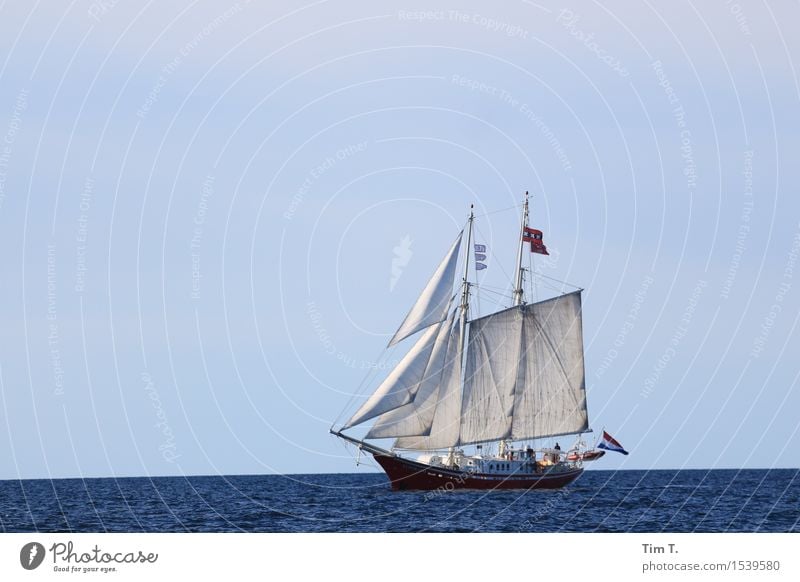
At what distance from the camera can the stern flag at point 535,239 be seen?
12244 cm

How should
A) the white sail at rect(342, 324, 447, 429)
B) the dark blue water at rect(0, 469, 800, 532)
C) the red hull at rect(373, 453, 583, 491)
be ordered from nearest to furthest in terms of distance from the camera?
1. the dark blue water at rect(0, 469, 800, 532)
2. the white sail at rect(342, 324, 447, 429)
3. the red hull at rect(373, 453, 583, 491)

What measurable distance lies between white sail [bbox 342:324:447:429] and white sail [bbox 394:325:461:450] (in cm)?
427

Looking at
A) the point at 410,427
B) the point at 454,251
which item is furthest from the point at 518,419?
the point at 454,251

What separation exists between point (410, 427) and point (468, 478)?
9196mm

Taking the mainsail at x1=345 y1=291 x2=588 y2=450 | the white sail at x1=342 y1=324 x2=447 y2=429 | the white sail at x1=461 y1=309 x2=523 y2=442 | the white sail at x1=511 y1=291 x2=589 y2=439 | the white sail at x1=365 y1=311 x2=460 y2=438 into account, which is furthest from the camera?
the white sail at x1=511 y1=291 x2=589 y2=439

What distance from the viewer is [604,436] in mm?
124438

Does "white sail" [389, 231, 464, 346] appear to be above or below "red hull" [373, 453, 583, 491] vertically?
above

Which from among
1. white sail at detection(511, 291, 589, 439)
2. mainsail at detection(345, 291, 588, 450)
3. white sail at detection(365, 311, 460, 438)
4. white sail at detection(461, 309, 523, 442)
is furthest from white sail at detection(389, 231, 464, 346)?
white sail at detection(511, 291, 589, 439)

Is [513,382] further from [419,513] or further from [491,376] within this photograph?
[419,513]

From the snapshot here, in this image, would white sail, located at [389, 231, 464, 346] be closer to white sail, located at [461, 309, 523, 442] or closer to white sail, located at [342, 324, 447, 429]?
white sail, located at [342, 324, 447, 429]

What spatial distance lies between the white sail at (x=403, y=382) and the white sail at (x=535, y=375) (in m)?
12.5

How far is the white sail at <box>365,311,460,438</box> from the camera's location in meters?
110
